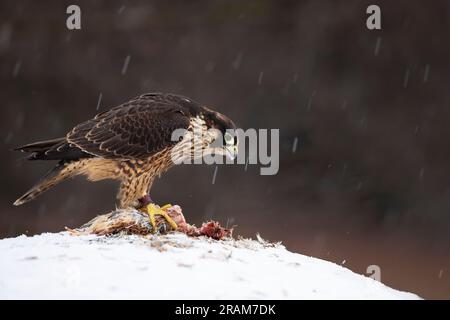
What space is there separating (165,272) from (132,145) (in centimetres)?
182

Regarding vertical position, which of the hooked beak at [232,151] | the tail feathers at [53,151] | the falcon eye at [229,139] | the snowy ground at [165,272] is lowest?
the snowy ground at [165,272]

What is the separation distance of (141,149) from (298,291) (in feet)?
6.92

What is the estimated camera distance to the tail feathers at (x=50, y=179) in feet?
15.9

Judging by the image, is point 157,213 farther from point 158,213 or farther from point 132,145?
point 132,145

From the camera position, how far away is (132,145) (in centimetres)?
493

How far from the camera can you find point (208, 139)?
5.16m

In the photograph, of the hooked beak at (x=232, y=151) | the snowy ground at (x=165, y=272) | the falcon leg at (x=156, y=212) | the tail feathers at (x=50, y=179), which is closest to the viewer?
the snowy ground at (x=165, y=272)

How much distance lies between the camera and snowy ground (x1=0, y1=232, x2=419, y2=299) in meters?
3.13

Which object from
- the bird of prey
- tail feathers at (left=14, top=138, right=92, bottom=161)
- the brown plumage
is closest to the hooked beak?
the bird of prey

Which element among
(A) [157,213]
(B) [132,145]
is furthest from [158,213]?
(B) [132,145]

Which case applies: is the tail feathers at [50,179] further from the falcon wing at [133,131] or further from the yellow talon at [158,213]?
the yellow talon at [158,213]

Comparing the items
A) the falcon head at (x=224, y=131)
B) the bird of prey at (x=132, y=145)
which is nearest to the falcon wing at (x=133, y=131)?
the bird of prey at (x=132, y=145)
